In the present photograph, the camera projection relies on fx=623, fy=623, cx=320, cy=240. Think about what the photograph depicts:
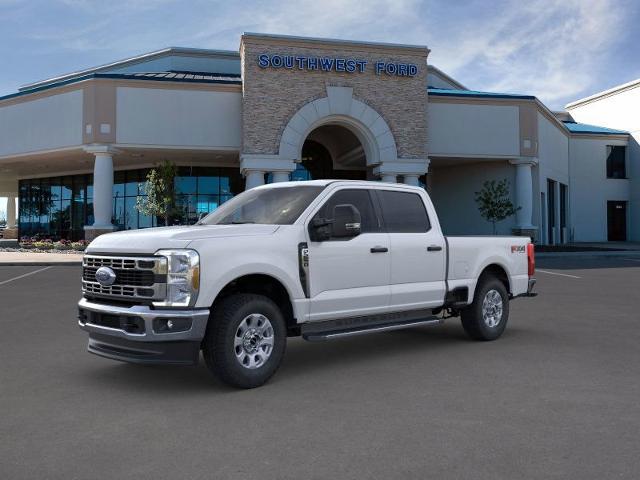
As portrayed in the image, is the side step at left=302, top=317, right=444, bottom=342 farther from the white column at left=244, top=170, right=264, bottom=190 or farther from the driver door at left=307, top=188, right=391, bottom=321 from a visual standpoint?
the white column at left=244, top=170, right=264, bottom=190

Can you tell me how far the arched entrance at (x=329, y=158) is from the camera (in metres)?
36.6

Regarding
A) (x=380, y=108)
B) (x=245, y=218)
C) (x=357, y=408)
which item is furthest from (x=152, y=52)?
(x=357, y=408)

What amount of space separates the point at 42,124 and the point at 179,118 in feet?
25.2

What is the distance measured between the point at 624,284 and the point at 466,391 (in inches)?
492

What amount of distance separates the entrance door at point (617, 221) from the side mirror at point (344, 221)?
45.0 metres

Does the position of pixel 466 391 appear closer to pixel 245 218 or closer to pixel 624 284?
pixel 245 218

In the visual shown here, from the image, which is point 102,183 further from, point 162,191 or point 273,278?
point 273,278

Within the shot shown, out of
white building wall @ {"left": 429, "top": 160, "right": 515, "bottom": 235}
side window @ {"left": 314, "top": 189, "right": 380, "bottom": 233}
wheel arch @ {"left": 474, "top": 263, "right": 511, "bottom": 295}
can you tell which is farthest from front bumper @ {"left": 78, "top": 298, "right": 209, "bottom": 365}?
white building wall @ {"left": 429, "top": 160, "right": 515, "bottom": 235}

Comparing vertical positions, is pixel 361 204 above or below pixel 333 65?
below

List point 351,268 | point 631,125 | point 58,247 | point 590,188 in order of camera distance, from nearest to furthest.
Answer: point 351,268 < point 58,247 < point 590,188 < point 631,125

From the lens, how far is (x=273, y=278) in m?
6.34

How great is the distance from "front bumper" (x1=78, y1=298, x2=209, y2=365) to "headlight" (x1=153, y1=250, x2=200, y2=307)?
0.10 metres

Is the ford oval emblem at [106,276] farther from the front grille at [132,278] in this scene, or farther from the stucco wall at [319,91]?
the stucco wall at [319,91]

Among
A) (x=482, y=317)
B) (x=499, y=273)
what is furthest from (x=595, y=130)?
(x=482, y=317)
